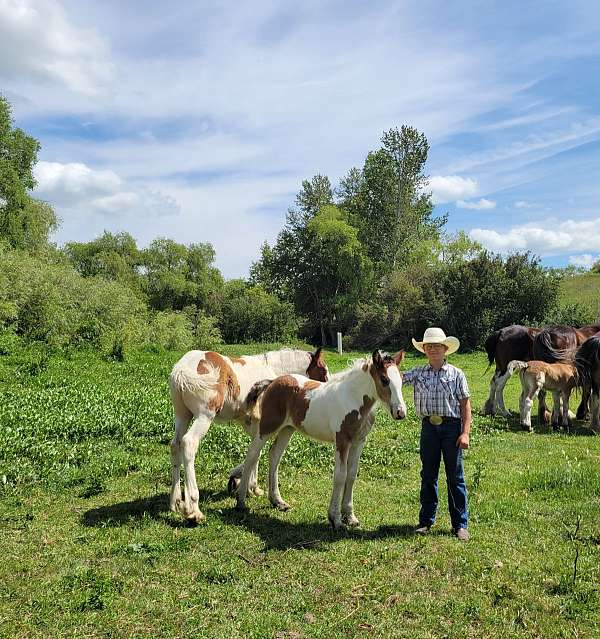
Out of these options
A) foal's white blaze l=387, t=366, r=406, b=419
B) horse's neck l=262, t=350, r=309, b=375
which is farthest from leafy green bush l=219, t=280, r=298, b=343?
foal's white blaze l=387, t=366, r=406, b=419

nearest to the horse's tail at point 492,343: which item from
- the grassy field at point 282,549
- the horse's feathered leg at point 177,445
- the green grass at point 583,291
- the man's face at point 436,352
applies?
the grassy field at point 282,549

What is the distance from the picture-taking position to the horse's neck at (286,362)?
7.43 m

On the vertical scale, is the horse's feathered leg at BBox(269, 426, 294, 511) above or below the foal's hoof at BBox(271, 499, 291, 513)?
above

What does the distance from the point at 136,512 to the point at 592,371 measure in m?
9.52

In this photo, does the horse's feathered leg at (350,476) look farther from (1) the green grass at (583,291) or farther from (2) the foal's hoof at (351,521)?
(1) the green grass at (583,291)

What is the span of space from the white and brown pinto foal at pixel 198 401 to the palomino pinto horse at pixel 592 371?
6.88 metres

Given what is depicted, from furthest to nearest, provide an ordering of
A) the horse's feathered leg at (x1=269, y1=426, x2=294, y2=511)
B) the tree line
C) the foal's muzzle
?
the tree line → the horse's feathered leg at (x1=269, y1=426, x2=294, y2=511) → the foal's muzzle

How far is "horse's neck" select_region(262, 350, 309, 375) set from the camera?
7.43m

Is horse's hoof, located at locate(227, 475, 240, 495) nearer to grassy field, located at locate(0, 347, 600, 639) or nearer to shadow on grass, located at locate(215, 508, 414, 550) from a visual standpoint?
grassy field, located at locate(0, 347, 600, 639)

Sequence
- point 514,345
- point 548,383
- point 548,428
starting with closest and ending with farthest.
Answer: point 548,383 → point 548,428 → point 514,345

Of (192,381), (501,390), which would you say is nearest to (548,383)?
(501,390)

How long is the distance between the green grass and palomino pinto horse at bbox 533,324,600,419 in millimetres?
18897

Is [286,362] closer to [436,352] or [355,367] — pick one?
[355,367]

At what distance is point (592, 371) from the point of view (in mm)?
10969
